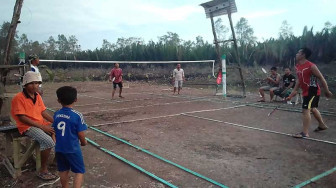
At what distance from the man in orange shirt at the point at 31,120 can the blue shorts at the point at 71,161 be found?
0.57m

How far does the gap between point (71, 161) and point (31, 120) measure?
0.92m

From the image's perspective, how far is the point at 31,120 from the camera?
306 cm

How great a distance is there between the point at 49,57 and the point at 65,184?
23.2 m

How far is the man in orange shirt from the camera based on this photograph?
119 inches

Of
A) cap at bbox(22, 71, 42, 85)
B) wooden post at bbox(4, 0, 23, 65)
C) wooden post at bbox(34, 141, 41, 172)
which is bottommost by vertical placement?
wooden post at bbox(34, 141, 41, 172)

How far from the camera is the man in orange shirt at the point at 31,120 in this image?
9.96ft

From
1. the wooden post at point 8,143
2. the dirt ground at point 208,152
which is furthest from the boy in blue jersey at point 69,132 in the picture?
the wooden post at point 8,143

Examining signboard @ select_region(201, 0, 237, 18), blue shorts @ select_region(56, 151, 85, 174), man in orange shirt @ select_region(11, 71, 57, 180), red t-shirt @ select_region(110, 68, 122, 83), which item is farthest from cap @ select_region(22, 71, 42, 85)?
signboard @ select_region(201, 0, 237, 18)

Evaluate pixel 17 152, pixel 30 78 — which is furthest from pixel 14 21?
pixel 17 152

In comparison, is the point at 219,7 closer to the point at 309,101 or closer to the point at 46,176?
the point at 309,101

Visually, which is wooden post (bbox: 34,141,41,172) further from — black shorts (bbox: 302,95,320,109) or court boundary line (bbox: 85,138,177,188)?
black shorts (bbox: 302,95,320,109)

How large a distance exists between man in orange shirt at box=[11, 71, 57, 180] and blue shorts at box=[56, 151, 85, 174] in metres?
0.57

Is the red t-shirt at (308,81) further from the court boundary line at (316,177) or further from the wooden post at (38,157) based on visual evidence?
the wooden post at (38,157)

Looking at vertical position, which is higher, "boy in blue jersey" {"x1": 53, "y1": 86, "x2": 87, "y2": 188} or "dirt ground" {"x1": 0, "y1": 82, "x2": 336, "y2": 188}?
"boy in blue jersey" {"x1": 53, "y1": 86, "x2": 87, "y2": 188}
